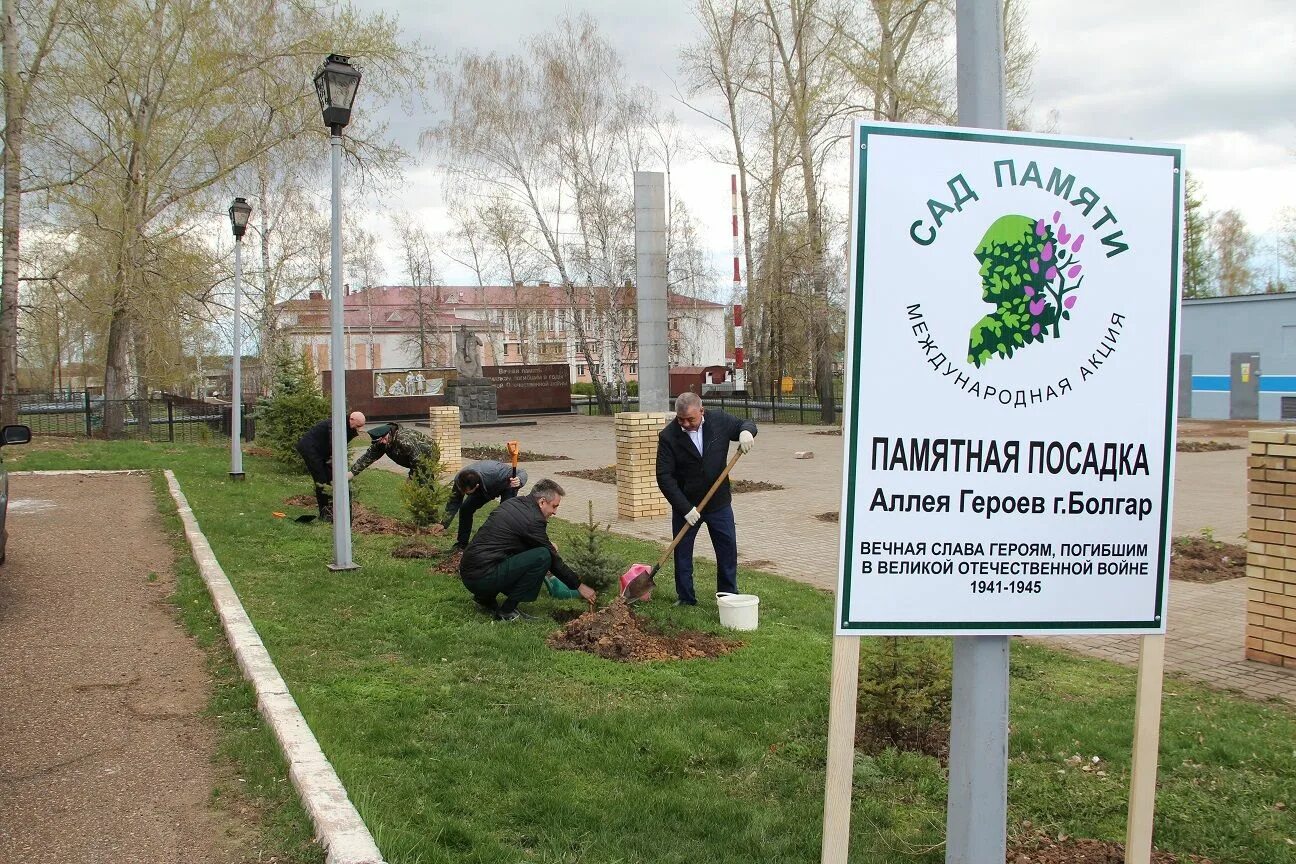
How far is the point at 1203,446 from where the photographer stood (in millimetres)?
19828

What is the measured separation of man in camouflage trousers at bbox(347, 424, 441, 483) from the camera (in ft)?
35.5

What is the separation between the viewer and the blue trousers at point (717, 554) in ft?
24.0

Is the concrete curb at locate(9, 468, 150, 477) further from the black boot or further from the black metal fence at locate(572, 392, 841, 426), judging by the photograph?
the black metal fence at locate(572, 392, 841, 426)

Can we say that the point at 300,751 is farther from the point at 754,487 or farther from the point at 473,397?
the point at 473,397

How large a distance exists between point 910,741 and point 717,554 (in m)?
2.83

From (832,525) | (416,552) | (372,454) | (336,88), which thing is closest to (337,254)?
(336,88)

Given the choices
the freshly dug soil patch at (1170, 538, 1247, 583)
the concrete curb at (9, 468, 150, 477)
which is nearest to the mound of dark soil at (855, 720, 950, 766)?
the freshly dug soil patch at (1170, 538, 1247, 583)

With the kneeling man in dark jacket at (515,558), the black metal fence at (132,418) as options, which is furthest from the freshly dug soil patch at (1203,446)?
the black metal fence at (132,418)

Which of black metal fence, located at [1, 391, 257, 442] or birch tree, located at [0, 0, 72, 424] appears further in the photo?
black metal fence, located at [1, 391, 257, 442]

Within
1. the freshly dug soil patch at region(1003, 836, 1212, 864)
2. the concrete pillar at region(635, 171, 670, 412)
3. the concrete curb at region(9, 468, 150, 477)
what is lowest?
the freshly dug soil patch at region(1003, 836, 1212, 864)

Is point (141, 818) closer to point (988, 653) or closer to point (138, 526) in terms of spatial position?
point (988, 653)

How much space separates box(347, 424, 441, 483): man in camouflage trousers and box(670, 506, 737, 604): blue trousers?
4.55m

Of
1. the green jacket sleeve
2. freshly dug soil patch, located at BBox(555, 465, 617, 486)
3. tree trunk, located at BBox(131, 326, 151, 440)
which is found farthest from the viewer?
tree trunk, located at BBox(131, 326, 151, 440)

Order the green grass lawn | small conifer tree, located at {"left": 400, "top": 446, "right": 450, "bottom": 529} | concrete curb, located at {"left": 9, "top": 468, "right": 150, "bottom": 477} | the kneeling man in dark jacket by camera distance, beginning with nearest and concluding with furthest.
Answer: the green grass lawn → the kneeling man in dark jacket → small conifer tree, located at {"left": 400, "top": 446, "right": 450, "bottom": 529} → concrete curb, located at {"left": 9, "top": 468, "right": 150, "bottom": 477}
